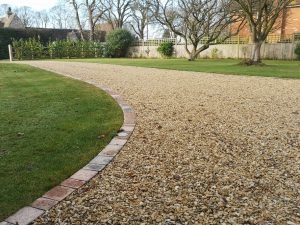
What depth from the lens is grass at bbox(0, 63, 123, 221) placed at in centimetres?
233

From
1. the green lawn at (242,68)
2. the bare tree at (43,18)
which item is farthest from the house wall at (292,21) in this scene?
the bare tree at (43,18)

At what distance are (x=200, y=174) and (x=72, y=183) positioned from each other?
1021mm

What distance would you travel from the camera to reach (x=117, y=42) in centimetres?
2448

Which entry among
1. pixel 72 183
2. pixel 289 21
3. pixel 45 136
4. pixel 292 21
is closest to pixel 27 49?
pixel 45 136

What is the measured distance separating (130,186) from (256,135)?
6.17 feet

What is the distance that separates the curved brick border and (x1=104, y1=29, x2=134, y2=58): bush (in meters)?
21.4

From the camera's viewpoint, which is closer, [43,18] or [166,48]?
[166,48]

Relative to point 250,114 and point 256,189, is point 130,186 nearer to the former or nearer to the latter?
point 256,189

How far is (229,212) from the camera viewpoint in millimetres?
2029

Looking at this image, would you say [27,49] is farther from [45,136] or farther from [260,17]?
[45,136]

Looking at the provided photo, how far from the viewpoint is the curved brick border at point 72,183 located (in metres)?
1.94

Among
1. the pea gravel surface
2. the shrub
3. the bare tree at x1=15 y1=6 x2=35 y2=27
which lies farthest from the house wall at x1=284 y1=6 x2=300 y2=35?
the bare tree at x1=15 y1=6 x2=35 y2=27

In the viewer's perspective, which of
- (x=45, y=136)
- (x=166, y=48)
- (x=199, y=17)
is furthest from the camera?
(x=166, y=48)

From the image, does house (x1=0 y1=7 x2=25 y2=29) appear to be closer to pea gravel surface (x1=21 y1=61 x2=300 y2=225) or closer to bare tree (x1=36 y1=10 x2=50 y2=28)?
bare tree (x1=36 y1=10 x2=50 y2=28)
